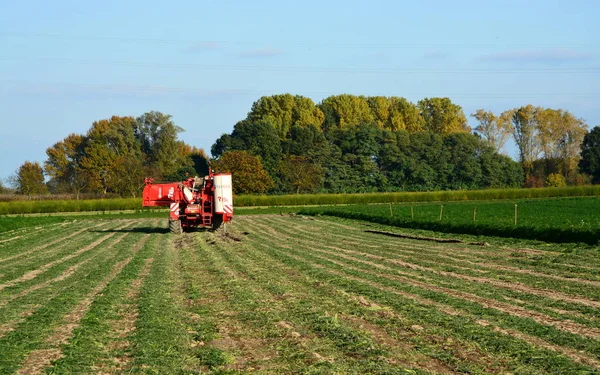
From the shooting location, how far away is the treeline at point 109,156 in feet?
307

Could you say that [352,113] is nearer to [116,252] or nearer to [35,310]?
[116,252]

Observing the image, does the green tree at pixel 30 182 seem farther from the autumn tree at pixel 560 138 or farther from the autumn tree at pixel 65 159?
the autumn tree at pixel 560 138

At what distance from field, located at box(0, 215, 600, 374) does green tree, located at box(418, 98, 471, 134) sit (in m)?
101

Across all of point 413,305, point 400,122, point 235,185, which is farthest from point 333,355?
point 400,122

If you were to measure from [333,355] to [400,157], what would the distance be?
95987 millimetres

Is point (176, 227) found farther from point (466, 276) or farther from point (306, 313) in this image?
point (306, 313)

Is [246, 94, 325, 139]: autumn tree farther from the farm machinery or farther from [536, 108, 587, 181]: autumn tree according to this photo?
the farm machinery

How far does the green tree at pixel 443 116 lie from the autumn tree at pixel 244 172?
43291 mm

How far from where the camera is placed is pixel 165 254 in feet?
78.0

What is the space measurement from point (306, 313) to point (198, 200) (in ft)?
72.4

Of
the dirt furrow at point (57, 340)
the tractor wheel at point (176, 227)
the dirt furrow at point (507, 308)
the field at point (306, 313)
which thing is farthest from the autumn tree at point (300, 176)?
the dirt furrow at point (57, 340)

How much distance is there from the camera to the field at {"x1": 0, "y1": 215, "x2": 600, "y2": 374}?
866 centimetres

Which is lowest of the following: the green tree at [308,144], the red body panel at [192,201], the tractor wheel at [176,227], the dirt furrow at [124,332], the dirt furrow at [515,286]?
the dirt furrow at [515,286]

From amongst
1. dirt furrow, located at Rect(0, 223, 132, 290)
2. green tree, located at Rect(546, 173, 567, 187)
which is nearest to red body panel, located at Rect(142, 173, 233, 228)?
dirt furrow, located at Rect(0, 223, 132, 290)
